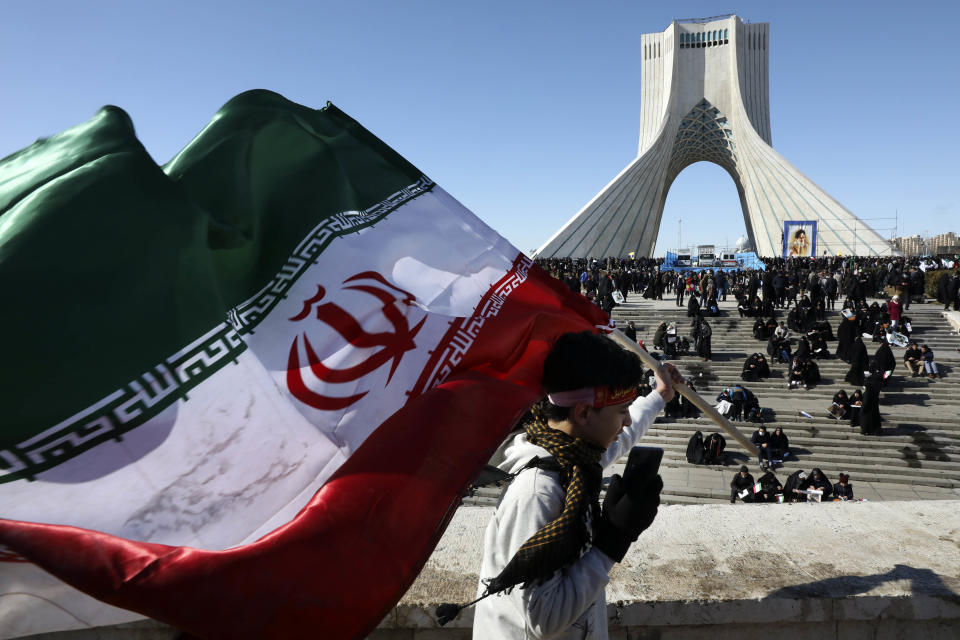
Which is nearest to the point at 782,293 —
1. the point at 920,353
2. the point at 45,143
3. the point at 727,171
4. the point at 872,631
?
the point at 920,353

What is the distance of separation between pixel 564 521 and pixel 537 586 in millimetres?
122

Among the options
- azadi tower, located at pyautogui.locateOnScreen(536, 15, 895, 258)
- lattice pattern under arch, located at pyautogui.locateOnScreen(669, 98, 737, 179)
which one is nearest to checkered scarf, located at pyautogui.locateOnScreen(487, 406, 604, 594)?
azadi tower, located at pyautogui.locateOnScreen(536, 15, 895, 258)

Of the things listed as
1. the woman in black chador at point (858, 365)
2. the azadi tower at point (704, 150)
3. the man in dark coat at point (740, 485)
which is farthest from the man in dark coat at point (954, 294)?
the azadi tower at point (704, 150)

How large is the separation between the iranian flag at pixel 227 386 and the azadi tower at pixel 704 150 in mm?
38963

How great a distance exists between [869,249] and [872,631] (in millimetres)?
41806

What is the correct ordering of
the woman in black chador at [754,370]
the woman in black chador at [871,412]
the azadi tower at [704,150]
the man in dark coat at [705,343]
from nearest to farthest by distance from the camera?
1. the woman in black chador at [871,412]
2. the woman in black chador at [754,370]
3. the man in dark coat at [705,343]
4. the azadi tower at [704,150]

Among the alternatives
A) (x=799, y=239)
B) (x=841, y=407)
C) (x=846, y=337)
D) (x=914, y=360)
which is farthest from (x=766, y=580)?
(x=799, y=239)

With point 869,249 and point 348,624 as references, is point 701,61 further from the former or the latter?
point 348,624

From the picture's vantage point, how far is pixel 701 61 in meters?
46.9

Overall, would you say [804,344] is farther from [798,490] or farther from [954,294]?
[954,294]

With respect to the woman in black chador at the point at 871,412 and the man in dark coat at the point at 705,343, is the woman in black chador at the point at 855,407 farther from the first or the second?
the man in dark coat at the point at 705,343

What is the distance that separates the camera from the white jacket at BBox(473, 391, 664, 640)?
1056 millimetres

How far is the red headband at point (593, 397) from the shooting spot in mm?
1257

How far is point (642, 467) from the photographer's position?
42.9 inches
